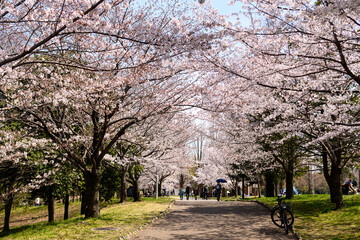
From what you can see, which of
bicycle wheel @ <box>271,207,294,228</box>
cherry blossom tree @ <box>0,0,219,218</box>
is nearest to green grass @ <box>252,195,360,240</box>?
bicycle wheel @ <box>271,207,294,228</box>

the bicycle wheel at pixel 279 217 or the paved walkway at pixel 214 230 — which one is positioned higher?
the bicycle wheel at pixel 279 217

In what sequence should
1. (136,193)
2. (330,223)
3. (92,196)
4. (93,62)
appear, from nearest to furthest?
(93,62)
(330,223)
(92,196)
(136,193)

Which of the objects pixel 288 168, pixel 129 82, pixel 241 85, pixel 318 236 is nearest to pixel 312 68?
pixel 241 85

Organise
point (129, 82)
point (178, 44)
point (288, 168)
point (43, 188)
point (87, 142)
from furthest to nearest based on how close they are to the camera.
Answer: point (288, 168) < point (43, 188) < point (87, 142) < point (129, 82) < point (178, 44)

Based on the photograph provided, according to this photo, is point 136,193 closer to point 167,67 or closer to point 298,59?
point 167,67

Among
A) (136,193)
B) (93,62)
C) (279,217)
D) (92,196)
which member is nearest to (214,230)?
(279,217)

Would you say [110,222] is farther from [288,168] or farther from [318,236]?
[288,168]

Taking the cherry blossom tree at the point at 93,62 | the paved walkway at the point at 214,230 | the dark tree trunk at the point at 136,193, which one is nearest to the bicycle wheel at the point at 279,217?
the paved walkway at the point at 214,230

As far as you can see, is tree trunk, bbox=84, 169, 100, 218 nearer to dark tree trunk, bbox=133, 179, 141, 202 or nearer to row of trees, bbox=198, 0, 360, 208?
row of trees, bbox=198, 0, 360, 208

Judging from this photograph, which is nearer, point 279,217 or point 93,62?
point 93,62

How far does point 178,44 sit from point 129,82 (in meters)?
3.59

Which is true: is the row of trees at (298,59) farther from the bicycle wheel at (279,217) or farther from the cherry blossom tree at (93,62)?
the bicycle wheel at (279,217)

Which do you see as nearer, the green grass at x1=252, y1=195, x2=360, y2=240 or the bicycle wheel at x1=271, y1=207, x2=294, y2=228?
the green grass at x1=252, y1=195, x2=360, y2=240

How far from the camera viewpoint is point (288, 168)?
19.6 meters
